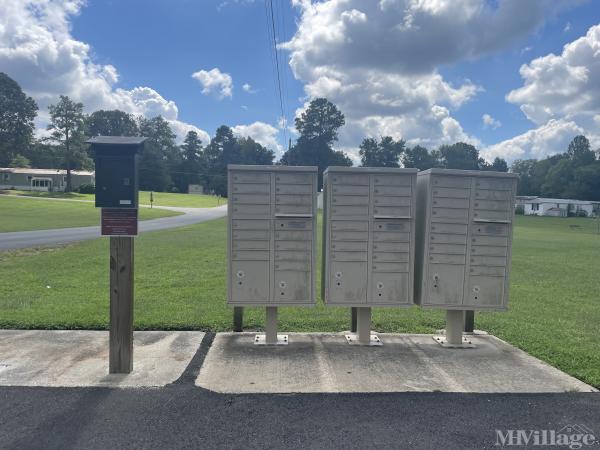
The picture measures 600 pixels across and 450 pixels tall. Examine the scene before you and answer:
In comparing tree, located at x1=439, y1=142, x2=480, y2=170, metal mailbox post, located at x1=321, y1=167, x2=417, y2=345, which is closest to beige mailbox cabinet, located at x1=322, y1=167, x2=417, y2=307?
metal mailbox post, located at x1=321, y1=167, x2=417, y2=345

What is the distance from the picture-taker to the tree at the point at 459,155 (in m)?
102

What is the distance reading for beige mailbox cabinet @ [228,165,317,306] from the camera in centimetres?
477

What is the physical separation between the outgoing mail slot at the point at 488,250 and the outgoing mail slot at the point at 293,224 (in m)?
1.85

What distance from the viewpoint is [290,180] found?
15.7 ft

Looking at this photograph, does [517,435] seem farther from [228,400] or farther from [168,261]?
[168,261]

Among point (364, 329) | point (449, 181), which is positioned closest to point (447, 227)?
point (449, 181)

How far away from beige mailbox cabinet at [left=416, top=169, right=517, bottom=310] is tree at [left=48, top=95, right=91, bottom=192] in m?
62.5

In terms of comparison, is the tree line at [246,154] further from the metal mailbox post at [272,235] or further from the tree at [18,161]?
the metal mailbox post at [272,235]

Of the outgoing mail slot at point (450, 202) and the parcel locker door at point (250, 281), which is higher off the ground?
the outgoing mail slot at point (450, 202)

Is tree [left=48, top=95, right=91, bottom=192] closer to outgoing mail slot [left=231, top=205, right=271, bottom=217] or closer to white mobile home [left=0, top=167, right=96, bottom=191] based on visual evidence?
white mobile home [left=0, top=167, right=96, bottom=191]

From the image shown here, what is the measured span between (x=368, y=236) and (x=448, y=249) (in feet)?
2.98

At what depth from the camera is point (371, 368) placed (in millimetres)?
4316

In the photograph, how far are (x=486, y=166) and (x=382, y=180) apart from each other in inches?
4155

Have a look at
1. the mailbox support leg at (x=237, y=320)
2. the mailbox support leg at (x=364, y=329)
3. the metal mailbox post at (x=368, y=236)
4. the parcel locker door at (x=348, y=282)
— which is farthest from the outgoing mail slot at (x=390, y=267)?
the mailbox support leg at (x=237, y=320)
